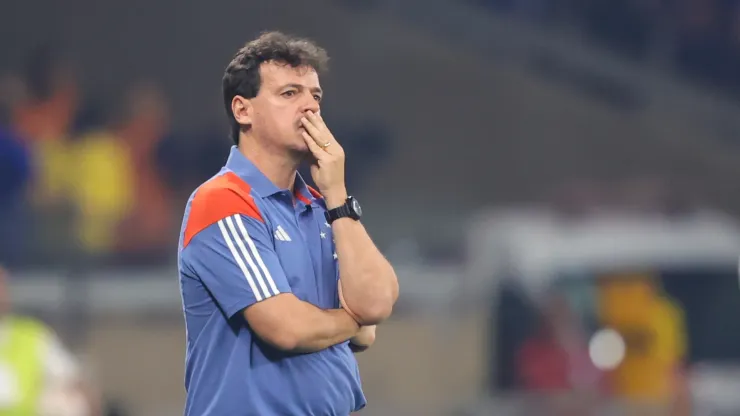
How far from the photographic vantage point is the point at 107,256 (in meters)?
7.62

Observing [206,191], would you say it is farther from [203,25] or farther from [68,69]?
[203,25]

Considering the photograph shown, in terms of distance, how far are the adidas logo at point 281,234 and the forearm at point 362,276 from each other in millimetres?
127

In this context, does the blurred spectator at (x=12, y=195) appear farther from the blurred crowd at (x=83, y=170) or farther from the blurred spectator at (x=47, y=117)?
the blurred spectator at (x=47, y=117)

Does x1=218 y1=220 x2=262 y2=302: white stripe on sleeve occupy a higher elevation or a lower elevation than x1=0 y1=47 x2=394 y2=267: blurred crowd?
lower

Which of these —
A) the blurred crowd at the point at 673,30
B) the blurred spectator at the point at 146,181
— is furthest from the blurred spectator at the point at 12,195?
the blurred crowd at the point at 673,30

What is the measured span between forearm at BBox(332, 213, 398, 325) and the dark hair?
396mm

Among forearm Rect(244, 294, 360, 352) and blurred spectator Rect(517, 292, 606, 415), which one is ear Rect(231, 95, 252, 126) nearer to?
forearm Rect(244, 294, 360, 352)

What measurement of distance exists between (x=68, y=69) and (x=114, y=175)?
6.15ft

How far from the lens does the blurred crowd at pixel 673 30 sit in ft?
38.1

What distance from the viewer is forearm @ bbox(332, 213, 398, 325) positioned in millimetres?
2746

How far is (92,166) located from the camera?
8.36 m

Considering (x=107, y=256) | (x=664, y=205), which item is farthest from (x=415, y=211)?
(x=107, y=256)

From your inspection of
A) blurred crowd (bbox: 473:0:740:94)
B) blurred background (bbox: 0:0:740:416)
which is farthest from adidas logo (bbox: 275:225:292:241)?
blurred crowd (bbox: 473:0:740:94)

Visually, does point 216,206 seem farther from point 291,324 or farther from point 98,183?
point 98,183
